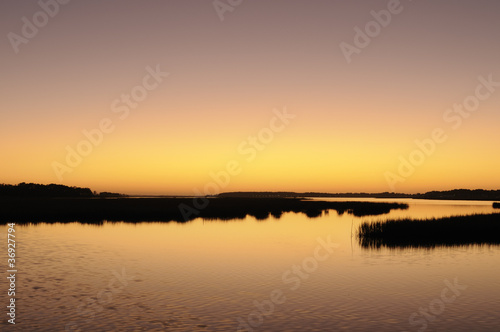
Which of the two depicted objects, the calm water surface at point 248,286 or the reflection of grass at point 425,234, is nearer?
the calm water surface at point 248,286

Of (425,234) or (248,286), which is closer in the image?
(248,286)

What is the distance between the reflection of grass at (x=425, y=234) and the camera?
3366 centimetres

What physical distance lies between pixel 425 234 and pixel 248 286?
21.9 metres

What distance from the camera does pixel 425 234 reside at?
121 feet

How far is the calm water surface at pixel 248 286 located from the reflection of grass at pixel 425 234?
220 centimetres

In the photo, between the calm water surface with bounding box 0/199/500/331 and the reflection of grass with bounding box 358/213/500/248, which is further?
the reflection of grass with bounding box 358/213/500/248

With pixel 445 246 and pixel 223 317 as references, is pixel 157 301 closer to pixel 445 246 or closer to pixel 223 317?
pixel 223 317

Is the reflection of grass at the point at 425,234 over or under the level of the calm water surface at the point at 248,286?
over

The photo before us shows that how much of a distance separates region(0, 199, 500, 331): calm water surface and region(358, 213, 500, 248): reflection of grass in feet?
7.20

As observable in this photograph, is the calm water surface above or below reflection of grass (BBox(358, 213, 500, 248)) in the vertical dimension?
below

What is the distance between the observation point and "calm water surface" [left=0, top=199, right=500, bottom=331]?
562 inches

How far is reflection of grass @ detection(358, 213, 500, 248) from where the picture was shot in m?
33.7

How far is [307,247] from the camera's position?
3291 cm

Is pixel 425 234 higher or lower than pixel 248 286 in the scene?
higher
